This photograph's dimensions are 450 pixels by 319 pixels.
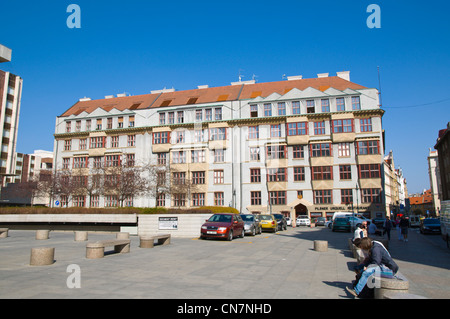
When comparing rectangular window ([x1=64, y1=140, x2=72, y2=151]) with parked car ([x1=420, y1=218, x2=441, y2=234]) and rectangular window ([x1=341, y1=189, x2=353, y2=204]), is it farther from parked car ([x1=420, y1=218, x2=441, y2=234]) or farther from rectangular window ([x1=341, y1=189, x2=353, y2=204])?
parked car ([x1=420, y1=218, x2=441, y2=234])

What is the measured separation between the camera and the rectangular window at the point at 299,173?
49.1m

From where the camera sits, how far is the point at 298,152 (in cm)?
4956

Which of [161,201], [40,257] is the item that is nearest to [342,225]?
[40,257]

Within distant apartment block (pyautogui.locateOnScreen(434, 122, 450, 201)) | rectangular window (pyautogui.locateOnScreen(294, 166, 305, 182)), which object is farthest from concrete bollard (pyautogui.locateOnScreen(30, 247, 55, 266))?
distant apartment block (pyautogui.locateOnScreen(434, 122, 450, 201))

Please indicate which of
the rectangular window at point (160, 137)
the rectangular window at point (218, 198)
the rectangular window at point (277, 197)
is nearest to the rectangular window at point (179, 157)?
the rectangular window at point (160, 137)

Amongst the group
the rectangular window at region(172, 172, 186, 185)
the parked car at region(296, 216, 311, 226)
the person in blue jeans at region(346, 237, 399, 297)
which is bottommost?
the parked car at region(296, 216, 311, 226)

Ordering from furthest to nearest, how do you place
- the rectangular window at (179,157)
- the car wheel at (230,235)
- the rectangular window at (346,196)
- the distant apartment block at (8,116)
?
1. the distant apartment block at (8,116)
2. the rectangular window at (179,157)
3. the rectangular window at (346,196)
4. the car wheel at (230,235)

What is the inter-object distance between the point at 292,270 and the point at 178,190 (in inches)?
1493

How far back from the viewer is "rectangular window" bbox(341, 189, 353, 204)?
46.8m

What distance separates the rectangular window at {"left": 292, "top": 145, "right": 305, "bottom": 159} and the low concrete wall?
28.6m

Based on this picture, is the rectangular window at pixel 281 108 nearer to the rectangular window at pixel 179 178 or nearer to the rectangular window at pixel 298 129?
the rectangular window at pixel 298 129

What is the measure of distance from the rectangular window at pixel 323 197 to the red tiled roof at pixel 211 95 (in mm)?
15363

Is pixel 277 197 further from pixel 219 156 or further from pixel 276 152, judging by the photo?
pixel 219 156

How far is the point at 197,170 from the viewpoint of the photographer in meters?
51.8
